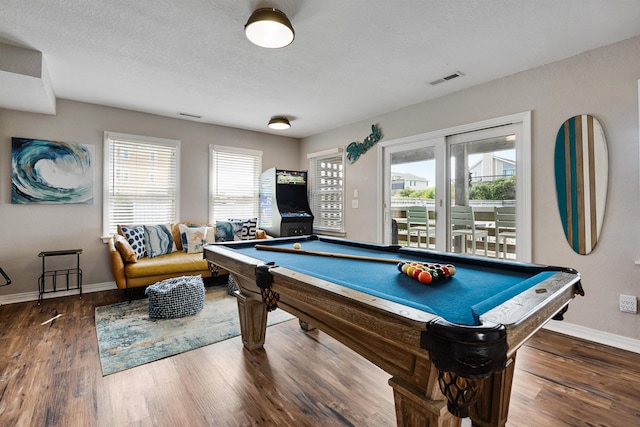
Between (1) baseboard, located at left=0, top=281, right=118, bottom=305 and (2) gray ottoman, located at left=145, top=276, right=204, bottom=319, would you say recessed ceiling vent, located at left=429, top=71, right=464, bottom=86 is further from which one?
(1) baseboard, located at left=0, top=281, right=118, bottom=305

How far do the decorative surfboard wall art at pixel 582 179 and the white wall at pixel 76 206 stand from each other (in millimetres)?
4619

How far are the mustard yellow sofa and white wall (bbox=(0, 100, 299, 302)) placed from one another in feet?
1.58

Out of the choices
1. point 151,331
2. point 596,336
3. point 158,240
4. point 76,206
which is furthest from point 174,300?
point 596,336

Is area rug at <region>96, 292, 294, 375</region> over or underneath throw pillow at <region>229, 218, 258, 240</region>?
underneath

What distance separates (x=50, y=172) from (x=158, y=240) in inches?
58.2

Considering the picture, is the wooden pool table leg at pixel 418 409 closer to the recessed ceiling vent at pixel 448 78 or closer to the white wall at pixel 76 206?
the recessed ceiling vent at pixel 448 78

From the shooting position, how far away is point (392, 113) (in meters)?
4.35

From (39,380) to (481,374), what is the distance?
2638 mm

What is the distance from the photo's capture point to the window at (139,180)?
421 cm

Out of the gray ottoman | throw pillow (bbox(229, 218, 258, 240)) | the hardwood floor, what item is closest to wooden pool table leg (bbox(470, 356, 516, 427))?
the hardwood floor

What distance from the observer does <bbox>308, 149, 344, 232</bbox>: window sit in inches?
207

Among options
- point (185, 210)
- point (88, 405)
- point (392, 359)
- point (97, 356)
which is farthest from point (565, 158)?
point (185, 210)

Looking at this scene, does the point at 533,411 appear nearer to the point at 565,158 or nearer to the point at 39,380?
the point at 565,158

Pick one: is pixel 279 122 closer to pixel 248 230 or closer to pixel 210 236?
pixel 248 230
